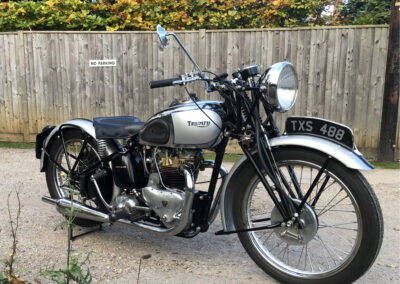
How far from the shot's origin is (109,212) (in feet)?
10.5

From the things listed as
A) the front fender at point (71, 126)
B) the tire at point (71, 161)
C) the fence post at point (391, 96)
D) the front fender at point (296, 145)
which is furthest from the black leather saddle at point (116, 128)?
the fence post at point (391, 96)

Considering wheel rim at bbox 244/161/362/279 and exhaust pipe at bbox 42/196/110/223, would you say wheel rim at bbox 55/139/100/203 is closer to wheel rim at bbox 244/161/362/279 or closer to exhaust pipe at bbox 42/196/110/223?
exhaust pipe at bbox 42/196/110/223

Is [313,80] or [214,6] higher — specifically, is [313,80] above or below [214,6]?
below

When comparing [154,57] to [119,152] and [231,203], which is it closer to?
[119,152]

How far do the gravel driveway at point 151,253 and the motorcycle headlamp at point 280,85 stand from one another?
121 cm

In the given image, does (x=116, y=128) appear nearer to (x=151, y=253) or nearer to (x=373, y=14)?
(x=151, y=253)

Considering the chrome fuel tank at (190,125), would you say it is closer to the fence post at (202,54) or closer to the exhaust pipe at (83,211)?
the exhaust pipe at (83,211)

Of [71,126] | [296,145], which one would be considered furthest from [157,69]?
[296,145]

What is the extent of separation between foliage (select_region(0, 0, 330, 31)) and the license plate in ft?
16.7

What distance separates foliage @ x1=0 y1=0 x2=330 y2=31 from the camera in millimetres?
7336

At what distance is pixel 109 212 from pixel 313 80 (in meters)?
4.31

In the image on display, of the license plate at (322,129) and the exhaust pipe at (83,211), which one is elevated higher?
the license plate at (322,129)

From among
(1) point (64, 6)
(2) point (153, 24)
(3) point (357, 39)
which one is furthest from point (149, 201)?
(1) point (64, 6)

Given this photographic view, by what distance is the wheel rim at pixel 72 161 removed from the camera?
11.2 feet
